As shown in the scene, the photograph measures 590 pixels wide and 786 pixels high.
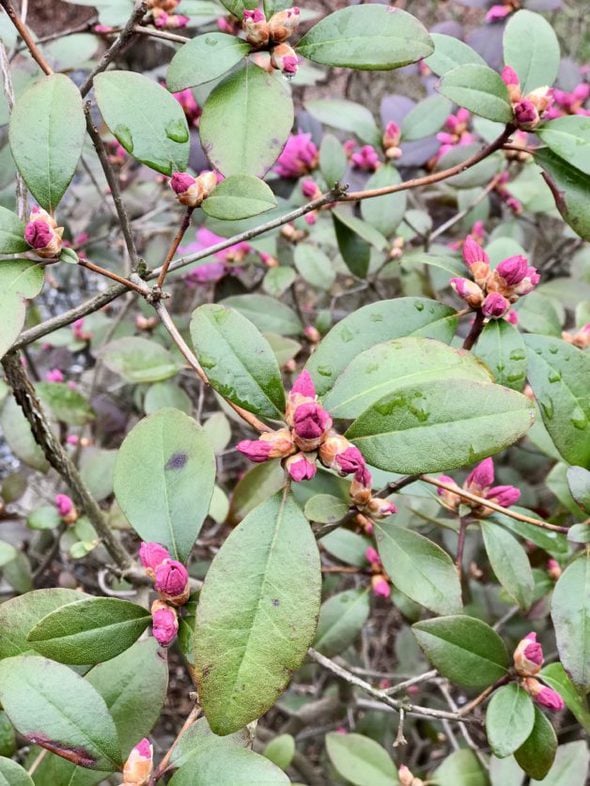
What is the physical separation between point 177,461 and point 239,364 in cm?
13

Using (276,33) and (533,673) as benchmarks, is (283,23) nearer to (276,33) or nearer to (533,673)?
(276,33)

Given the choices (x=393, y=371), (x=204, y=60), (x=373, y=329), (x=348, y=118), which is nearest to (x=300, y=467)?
(x=393, y=371)

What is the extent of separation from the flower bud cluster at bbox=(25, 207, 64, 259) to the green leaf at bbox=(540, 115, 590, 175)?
537 millimetres

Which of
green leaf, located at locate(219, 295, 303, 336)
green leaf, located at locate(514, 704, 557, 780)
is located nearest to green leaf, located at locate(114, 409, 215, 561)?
green leaf, located at locate(514, 704, 557, 780)

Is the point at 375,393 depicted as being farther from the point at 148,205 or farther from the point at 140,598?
the point at 148,205

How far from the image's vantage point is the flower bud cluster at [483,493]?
86cm

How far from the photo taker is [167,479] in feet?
2.39

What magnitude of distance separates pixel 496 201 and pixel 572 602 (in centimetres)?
128

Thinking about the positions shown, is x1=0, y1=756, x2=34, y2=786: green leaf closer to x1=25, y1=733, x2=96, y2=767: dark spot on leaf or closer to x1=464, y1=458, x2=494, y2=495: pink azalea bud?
x1=25, y1=733, x2=96, y2=767: dark spot on leaf

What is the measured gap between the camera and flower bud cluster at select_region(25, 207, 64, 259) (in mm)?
659

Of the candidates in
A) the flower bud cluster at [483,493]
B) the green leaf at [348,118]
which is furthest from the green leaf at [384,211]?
the flower bud cluster at [483,493]

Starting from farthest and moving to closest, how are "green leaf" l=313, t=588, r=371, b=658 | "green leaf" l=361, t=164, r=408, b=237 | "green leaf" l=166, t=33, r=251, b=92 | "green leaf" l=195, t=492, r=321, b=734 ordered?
"green leaf" l=361, t=164, r=408, b=237 → "green leaf" l=313, t=588, r=371, b=658 → "green leaf" l=166, t=33, r=251, b=92 → "green leaf" l=195, t=492, r=321, b=734

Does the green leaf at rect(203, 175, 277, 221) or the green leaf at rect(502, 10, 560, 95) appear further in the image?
the green leaf at rect(502, 10, 560, 95)

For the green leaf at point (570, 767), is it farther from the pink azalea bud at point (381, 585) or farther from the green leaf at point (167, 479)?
the green leaf at point (167, 479)
